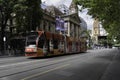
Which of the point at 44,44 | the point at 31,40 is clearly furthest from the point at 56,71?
the point at 44,44

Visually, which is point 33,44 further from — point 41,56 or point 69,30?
point 69,30

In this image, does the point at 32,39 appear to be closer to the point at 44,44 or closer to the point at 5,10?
the point at 44,44

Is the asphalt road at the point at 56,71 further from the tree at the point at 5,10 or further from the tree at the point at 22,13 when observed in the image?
the tree at the point at 5,10

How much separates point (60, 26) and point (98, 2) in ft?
161

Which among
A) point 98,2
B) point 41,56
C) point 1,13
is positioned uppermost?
point 1,13

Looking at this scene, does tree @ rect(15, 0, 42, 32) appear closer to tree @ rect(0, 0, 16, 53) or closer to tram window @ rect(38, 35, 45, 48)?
tree @ rect(0, 0, 16, 53)

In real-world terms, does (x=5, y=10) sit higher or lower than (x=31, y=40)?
higher

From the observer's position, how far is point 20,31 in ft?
186

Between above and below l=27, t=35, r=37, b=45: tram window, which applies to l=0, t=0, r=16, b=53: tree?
above

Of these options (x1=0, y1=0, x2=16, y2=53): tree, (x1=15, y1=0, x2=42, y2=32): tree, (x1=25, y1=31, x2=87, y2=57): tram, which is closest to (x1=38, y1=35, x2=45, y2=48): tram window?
(x1=25, y1=31, x2=87, y2=57): tram

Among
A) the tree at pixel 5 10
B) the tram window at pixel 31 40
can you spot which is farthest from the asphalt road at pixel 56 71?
the tree at pixel 5 10

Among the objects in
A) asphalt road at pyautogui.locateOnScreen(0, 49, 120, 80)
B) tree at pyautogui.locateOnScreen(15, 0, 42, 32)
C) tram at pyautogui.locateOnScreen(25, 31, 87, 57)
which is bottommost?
asphalt road at pyautogui.locateOnScreen(0, 49, 120, 80)

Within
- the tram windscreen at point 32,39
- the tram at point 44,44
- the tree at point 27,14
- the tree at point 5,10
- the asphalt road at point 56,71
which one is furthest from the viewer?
the tree at point 5,10

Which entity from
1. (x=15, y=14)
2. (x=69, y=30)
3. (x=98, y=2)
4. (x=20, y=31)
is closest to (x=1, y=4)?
(x=15, y=14)
